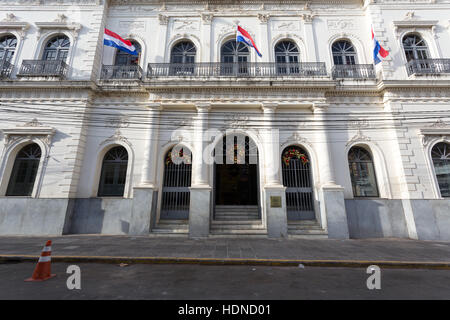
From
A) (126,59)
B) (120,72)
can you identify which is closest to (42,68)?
(120,72)

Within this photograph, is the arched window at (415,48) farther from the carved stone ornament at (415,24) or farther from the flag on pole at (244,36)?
the flag on pole at (244,36)

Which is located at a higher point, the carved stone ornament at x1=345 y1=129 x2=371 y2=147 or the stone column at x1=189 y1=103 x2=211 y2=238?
the carved stone ornament at x1=345 y1=129 x2=371 y2=147

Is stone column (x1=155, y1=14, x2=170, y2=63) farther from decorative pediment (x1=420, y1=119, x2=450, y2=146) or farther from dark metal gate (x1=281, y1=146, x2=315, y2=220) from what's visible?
decorative pediment (x1=420, y1=119, x2=450, y2=146)

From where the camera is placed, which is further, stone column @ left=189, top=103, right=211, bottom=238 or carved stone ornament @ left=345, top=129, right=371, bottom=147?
carved stone ornament @ left=345, top=129, right=371, bottom=147

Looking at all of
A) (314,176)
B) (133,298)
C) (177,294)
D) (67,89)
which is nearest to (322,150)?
(314,176)

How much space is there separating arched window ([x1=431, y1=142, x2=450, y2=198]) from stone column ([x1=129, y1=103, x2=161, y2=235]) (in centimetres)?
1316

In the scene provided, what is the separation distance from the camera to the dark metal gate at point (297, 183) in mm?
9180

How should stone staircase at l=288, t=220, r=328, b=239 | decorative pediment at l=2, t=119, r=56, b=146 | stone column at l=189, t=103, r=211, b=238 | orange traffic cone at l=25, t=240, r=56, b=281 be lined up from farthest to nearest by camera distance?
1. decorative pediment at l=2, t=119, r=56, b=146
2. stone column at l=189, t=103, r=211, b=238
3. stone staircase at l=288, t=220, r=328, b=239
4. orange traffic cone at l=25, t=240, r=56, b=281

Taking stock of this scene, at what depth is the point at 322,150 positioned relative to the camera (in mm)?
9133

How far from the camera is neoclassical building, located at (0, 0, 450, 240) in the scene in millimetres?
8641

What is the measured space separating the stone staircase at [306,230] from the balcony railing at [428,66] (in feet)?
30.6

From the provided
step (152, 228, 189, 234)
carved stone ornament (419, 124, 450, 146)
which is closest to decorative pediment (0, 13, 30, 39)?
step (152, 228, 189, 234)

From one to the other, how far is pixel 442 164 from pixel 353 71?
6169mm

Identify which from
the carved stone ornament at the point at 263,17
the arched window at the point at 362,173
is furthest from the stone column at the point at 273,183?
the carved stone ornament at the point at 263,17
